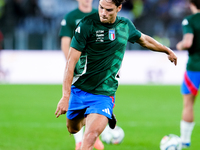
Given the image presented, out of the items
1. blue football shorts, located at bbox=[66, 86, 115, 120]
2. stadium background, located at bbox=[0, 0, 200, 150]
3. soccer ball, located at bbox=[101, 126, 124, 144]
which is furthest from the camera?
stadium background, located at bbox=[0, 0, 200, 150]

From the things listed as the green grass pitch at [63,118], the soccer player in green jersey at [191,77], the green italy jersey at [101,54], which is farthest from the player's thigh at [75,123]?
the soccer player in green jersey at [191,77]

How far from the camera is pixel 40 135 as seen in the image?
274 inches

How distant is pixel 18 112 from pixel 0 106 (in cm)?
105

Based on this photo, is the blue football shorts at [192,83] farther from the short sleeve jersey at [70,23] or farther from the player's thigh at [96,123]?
the player's thigh at [96,123]

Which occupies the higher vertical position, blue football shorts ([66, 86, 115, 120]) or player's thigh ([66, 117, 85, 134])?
blue football shorts ([66, 86, 115, 120])

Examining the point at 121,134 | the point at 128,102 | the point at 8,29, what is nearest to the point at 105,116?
the point at 121,134

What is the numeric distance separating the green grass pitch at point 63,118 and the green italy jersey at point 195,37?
50.4 inches

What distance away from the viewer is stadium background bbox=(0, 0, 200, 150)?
712 centimetres

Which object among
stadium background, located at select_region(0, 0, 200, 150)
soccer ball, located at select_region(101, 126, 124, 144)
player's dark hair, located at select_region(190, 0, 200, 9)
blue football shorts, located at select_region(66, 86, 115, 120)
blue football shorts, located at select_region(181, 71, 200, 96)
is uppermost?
player's dark hair, located at select_region(190, 0, 200, 9)

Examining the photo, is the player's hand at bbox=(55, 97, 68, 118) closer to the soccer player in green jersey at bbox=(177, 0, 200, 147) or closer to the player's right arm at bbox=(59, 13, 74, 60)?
the player's right arm at bbox=(59, 13, 74, 60)

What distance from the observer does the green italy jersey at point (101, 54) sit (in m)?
4.29

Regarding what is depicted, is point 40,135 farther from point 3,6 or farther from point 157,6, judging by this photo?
point 157,6

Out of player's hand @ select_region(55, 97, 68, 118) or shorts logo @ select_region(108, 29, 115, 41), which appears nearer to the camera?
player's hand @ select_region(55, 97, 68, 118)

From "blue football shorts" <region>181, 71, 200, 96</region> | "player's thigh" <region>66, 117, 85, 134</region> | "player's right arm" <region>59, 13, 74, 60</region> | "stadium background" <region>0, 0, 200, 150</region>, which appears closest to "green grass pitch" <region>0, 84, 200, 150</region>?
"stadium background" <region>0, 0, 200, 150</region>
